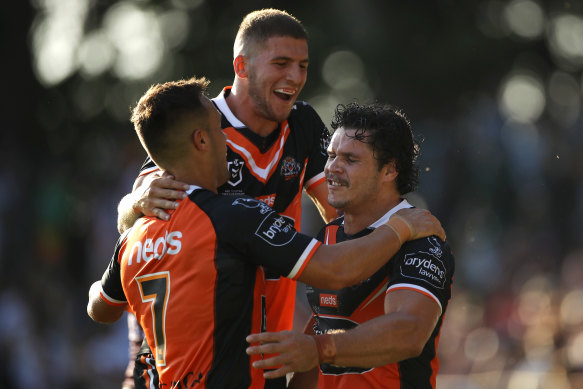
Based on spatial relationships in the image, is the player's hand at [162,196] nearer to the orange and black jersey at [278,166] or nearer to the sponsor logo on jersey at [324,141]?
the orange and black jersey at [278,166]

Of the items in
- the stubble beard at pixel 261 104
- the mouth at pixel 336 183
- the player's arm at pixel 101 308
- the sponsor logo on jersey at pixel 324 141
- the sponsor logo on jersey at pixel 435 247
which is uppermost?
the stubble beard at pixel 261 104

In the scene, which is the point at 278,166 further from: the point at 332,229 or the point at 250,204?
the point at 250,204

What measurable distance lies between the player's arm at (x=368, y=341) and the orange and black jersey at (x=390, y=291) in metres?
0.09

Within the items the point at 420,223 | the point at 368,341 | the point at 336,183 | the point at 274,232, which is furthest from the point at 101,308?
the point at 420,223

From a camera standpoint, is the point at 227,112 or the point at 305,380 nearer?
the point at 305,380

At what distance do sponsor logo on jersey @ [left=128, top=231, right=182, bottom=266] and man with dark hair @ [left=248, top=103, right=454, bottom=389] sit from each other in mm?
618

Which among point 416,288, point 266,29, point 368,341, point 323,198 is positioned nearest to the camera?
point 368,341

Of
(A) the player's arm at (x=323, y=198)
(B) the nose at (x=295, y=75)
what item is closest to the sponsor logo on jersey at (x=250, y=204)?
(B) the nose at (x=295, y=75)

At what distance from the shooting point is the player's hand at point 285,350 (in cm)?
337

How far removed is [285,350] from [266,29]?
2659 mm

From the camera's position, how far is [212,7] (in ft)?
Answer: 43.8

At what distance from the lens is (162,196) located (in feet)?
12.8

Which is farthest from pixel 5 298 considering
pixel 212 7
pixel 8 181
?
pixel 212 7

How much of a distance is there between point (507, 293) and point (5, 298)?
708 cm
